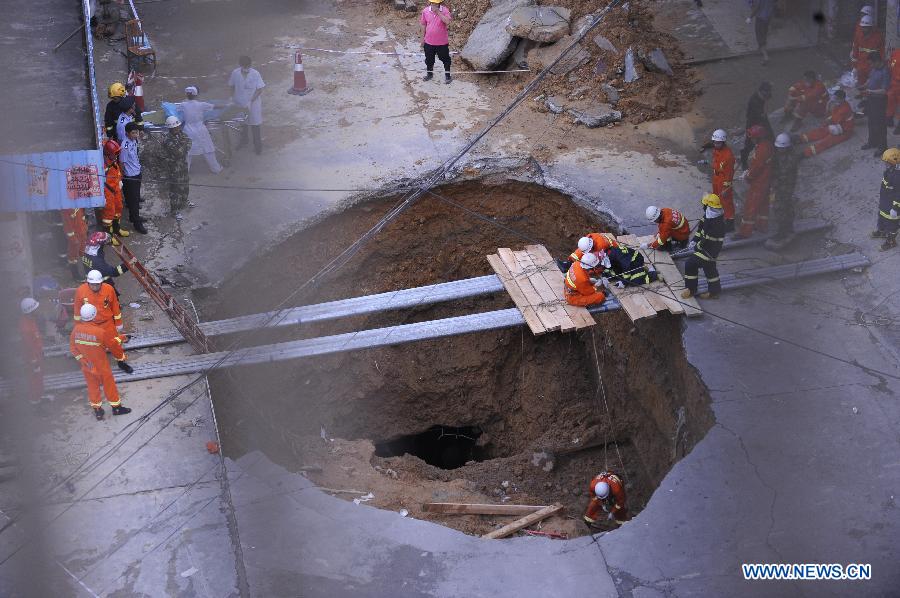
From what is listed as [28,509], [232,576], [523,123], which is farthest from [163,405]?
[523,123]

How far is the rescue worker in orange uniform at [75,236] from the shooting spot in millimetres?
10406

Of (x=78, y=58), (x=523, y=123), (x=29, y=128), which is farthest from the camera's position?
(x=523, y=123)

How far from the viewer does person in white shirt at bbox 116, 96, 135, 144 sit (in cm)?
1105

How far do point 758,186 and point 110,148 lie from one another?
22.3 feet

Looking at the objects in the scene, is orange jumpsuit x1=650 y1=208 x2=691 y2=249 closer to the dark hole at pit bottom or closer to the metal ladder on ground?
the dark hole at pit bottom

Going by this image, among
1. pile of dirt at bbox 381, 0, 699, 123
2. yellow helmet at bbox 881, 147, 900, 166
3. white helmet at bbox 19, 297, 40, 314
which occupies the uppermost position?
yellow helmet at bbox 881, 147, 900, 166

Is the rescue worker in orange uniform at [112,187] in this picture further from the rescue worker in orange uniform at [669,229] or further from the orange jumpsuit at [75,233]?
the rescue worker in orange uniform at [669,229]

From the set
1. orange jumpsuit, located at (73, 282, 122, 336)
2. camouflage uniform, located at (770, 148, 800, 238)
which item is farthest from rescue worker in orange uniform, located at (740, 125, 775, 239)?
orange jumpsuit, located at (73, 282, 122, 336)

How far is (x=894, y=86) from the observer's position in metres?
11.9

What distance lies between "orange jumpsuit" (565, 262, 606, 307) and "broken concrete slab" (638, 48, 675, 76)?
467 cm

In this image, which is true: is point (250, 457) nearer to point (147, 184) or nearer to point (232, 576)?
point (232, 576)

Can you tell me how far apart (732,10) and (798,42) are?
4.02ft

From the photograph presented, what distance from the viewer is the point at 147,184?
12.3m

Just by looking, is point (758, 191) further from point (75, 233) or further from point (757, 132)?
point (75, 233)
